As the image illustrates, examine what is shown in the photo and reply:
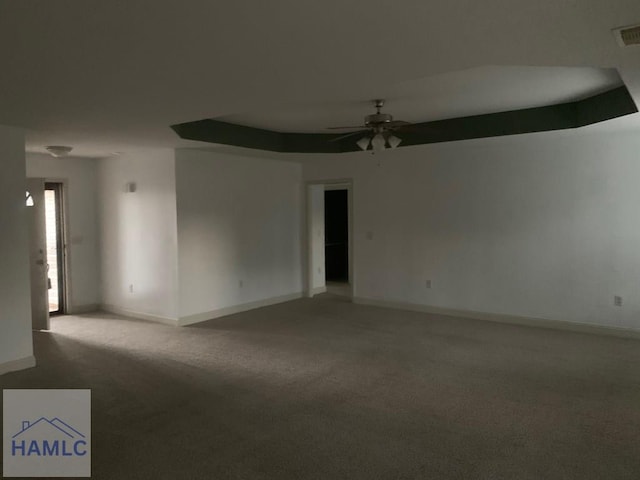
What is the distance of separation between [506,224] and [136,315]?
516cm

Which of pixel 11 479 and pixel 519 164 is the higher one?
pixel 519 164

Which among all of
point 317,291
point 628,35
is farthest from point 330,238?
point 628,35

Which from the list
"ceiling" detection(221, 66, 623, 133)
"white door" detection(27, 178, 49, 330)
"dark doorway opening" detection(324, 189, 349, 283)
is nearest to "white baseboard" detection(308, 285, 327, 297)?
"dark doorway opening" detection(324, 189, 349, 283)

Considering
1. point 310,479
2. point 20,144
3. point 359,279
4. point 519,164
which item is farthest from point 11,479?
point 519,164

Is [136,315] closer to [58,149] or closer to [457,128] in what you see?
[58,149]

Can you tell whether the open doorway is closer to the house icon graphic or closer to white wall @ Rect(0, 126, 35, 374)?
white wall @ Rect(0, 126, 35, 374)

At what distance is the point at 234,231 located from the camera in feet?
21.8

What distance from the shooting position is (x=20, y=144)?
4.41m

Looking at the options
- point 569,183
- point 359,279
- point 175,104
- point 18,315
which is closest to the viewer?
point 175,104

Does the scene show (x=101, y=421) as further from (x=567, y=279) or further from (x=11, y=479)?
(x=567, y=279)

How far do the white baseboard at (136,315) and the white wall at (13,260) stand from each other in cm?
177

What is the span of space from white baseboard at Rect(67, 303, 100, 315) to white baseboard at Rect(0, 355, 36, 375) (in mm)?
2425

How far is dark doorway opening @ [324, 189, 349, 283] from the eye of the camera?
1001cm

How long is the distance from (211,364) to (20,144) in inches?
109
